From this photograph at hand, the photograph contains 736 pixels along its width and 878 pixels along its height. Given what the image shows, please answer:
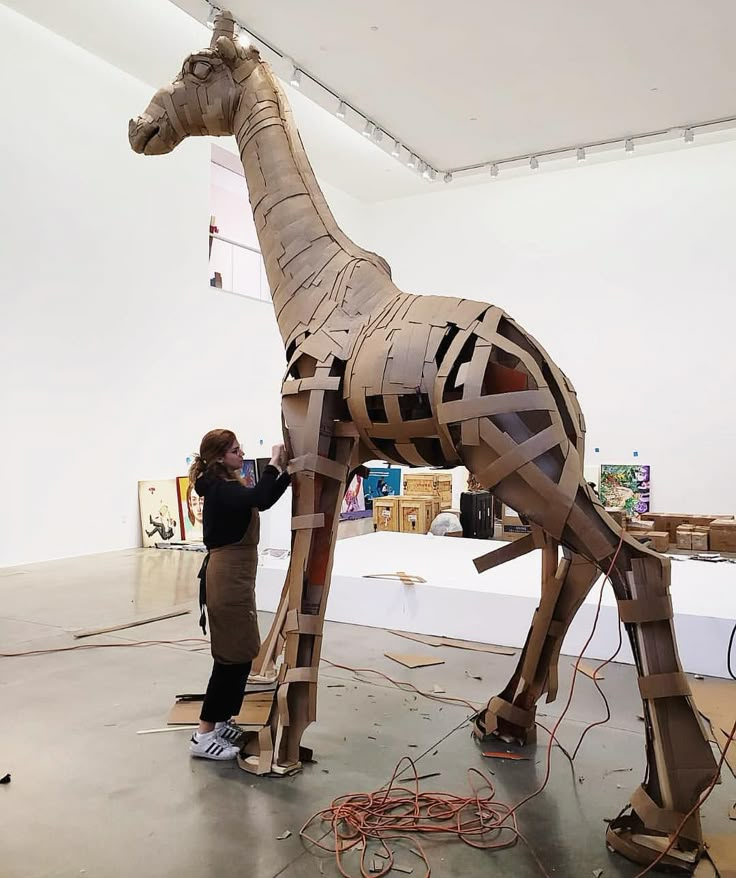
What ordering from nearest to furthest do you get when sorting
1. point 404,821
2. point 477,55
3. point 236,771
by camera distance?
point 404,821, point 236,771, point 477,55

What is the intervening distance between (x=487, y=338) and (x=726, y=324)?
686cm

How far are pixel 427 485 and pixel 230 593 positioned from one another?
5.08 meters

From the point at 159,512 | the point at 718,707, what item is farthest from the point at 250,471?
the point at 718,707

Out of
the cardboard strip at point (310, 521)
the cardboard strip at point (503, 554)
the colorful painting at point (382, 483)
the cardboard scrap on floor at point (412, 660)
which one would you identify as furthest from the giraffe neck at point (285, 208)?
the colorful painting at point (382, 483)

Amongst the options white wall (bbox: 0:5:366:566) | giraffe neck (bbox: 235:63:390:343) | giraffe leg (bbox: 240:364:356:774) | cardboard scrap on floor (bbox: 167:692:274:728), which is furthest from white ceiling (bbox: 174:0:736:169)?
cardboard scrap on floor (bbox: 167:692:274:728)

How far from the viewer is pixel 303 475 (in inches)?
81.9

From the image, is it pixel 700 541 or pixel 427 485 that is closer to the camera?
pixel 700 541

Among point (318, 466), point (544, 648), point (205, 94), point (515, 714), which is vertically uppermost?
point (205, 94)

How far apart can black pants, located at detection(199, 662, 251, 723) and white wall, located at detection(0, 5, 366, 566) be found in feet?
12.7

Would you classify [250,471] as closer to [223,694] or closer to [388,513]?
[388,513]

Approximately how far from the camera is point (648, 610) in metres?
1.73

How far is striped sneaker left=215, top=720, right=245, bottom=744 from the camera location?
7.38 ft

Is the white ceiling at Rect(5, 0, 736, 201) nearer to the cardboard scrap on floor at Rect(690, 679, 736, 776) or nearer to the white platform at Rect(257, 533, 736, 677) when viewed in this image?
the white platform at Rect(257, 533, 736, 677)

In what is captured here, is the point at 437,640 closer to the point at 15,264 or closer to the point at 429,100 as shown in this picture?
the point at 15,264
